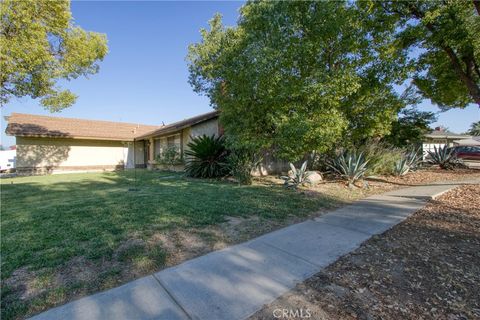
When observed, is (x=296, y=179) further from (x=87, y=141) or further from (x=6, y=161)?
(x=6, y=161)

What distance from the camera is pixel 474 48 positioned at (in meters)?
9.61

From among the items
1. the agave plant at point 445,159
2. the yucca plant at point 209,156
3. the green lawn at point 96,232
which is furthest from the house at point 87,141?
the agave plant at point 445,159

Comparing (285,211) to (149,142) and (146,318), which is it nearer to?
(146,318)

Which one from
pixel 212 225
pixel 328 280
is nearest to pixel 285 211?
pixel 212 225

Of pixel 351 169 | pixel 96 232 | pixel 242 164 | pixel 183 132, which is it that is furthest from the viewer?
pixel 183 132

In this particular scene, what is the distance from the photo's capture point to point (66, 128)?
17.8m

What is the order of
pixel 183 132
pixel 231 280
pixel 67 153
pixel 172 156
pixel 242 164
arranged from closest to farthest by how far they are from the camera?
pixel 231 280, pixel 242 164, pixel 183 132, pixel 172 156, pixel 67 153

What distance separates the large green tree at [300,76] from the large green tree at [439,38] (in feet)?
7.86

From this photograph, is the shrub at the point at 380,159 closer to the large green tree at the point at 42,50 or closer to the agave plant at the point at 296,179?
the agave plant at the point at 296,179

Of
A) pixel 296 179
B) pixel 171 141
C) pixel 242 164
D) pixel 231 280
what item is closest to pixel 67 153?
pixel 171 141

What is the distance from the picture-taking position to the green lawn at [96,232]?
2445mm

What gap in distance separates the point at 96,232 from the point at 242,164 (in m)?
6.13

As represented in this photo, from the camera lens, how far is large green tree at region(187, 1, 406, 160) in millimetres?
7055

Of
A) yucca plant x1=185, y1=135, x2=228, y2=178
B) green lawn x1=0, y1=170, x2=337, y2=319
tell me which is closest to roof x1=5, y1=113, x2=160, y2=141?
yucca plant x1=185, y1=135, x2=228, y2=178
